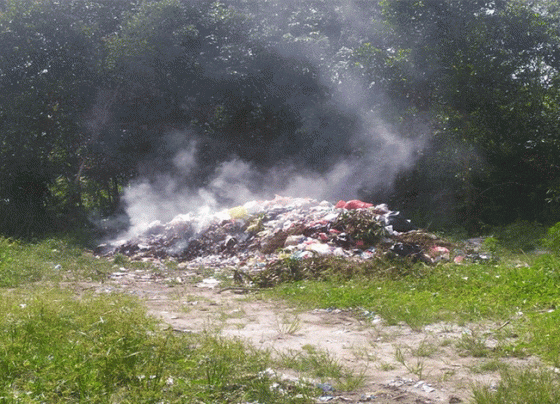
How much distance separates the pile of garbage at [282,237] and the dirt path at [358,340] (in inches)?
72.5

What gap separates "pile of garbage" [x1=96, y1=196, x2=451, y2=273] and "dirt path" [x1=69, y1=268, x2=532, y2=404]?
6.04 feet

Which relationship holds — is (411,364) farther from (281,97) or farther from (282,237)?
(281,97)

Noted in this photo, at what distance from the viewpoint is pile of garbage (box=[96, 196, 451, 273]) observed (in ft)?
24.7

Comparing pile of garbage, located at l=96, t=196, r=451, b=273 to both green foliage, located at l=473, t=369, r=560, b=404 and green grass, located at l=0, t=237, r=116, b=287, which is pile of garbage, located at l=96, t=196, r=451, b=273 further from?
green foliage, located at l=473, t=369, r=560, b=404

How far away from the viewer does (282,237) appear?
8.76 meters

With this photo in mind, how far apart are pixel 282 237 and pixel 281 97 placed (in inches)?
241

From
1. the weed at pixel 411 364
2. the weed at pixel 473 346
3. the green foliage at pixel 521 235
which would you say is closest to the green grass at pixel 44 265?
the weed at pixel 411 364

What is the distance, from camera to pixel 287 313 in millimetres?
4984

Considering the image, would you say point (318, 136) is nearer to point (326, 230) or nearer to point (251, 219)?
point (251, 219)

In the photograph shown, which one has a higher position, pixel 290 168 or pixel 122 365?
pixel 290 168

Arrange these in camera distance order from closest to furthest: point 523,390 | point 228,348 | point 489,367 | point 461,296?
point 523,390
point 489,367
point 228,348
point 461,296

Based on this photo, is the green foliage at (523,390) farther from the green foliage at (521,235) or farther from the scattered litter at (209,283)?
the green foliage at (521,235)

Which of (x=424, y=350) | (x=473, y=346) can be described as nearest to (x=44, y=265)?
(x=424, y=350)

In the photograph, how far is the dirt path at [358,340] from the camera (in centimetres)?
281
